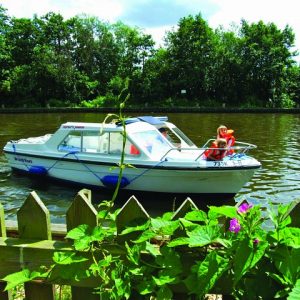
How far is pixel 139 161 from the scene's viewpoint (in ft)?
34.3

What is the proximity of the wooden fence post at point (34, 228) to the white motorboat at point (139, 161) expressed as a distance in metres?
6.76

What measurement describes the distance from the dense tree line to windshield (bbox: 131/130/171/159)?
49.3 meters

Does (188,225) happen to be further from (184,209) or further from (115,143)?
(115,143)

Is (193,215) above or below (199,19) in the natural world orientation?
below

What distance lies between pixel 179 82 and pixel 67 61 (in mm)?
18990

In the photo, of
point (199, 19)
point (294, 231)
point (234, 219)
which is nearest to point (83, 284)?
point (234, 219)

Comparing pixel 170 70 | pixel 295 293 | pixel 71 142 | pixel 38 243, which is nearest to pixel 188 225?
pixel 295 293

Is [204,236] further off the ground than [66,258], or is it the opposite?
[204,236]

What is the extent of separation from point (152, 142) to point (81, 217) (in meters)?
8.33

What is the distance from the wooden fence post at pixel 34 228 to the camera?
2.66 meters

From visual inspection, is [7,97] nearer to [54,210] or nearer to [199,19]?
[199,19]

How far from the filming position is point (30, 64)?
6662 cm

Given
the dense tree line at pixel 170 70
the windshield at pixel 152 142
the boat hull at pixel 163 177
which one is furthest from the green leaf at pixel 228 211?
the dense tree line at pixel 170 70

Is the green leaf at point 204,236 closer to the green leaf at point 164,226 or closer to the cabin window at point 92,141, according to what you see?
the green leaf at point 164,226
